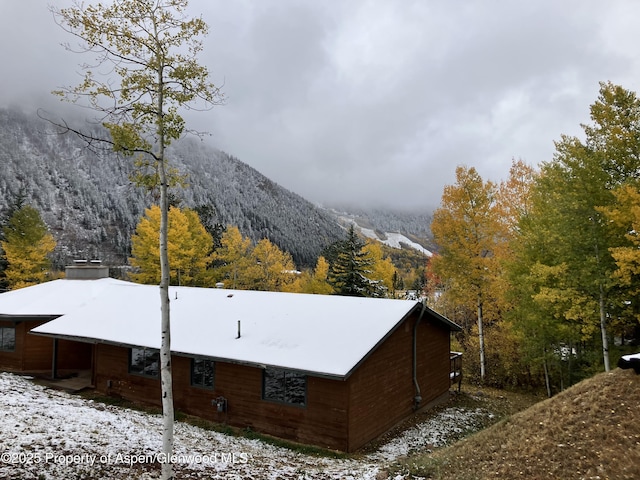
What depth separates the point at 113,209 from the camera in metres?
173

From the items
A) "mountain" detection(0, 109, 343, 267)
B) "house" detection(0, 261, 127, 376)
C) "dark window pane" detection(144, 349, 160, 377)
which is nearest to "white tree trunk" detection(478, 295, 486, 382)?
"dark window pane" detection(144, 349, 160, 377)

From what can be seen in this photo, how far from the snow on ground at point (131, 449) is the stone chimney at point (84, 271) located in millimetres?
12070

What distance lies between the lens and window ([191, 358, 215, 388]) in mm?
15484

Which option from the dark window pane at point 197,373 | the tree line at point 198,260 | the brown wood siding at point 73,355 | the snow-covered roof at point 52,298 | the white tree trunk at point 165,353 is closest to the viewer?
the white tree trunk at point 165,353

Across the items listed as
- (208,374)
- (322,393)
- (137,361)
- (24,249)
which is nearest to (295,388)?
(322,393)

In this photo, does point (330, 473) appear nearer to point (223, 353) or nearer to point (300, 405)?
point (300, 405)

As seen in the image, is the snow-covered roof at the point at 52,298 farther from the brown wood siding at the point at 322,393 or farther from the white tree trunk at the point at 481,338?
the white tree trunk at the point at 481,338

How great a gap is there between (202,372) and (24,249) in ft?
98.0

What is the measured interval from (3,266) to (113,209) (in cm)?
14591

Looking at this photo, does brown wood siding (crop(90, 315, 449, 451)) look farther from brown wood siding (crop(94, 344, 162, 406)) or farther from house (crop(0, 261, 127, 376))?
house (crop(0, 261, 127, 376))

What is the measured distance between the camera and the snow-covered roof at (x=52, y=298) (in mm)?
21016

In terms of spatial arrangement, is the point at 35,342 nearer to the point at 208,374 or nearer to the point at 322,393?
the point at 208,374

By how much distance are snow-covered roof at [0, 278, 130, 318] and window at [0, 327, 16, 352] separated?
1074 mm

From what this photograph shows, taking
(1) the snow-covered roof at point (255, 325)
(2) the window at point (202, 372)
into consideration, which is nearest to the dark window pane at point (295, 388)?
(1) the snow-covered roof at point (255, 325)
